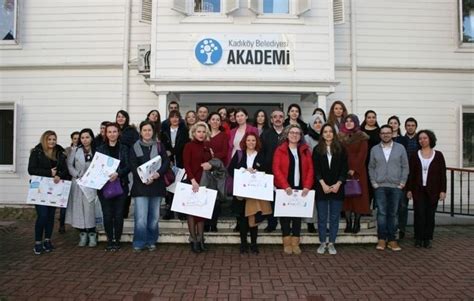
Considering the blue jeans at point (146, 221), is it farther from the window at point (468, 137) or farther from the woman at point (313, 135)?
the window at point (468, 137)

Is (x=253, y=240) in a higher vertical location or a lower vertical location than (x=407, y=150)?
lower

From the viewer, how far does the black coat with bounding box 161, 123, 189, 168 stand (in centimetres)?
720

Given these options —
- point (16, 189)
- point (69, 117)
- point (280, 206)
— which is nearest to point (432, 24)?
point (280, 206)

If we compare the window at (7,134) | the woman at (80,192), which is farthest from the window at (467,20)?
the window at (7,134)

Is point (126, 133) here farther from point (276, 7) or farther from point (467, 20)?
point (467, 20)

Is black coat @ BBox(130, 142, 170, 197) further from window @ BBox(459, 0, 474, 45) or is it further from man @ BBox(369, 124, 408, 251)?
window @ BBox(459, 0, 474, 45)

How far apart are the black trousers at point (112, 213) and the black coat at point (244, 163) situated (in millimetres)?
1729

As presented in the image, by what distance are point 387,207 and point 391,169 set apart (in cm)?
62

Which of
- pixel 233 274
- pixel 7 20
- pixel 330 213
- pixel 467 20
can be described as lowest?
pixel 233 274

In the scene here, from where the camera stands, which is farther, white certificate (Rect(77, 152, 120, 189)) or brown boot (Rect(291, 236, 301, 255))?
brown boot (Rect(291, 236, 301, 255))

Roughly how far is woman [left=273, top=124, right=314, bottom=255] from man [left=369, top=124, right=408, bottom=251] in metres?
1.15

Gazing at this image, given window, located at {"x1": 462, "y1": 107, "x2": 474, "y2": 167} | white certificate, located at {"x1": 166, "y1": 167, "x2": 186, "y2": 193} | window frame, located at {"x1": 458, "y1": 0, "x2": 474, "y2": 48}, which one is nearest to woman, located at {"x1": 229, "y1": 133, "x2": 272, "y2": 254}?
white certificate, located at {"x1": 166, "y1": 167, "x2": 186, "y2": 193}

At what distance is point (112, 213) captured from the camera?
6668mm

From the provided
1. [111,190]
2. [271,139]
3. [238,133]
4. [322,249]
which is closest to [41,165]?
[111,190]
